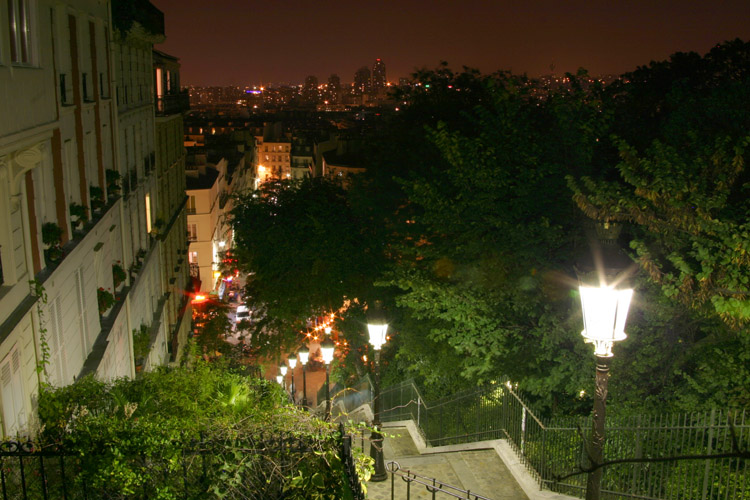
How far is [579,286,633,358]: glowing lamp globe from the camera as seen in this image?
6277 millimetres

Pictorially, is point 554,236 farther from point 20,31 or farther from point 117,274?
→ point 20,31

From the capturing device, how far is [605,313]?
20.7ft

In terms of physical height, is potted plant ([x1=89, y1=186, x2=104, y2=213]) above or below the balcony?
below

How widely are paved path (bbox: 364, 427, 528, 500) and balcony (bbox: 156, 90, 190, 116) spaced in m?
17.8

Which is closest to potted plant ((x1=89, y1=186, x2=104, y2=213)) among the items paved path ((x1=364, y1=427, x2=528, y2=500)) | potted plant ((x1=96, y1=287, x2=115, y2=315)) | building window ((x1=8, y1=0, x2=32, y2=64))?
potted plant ((x1=96, y1=287, x2=115, y2=315))

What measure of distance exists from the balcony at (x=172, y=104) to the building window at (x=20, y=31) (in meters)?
16.4

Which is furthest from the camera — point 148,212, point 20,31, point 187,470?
point 148,212

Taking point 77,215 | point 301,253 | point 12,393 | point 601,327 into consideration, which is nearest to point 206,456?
point 12,393

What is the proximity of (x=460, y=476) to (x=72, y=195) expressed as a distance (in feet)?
29.3

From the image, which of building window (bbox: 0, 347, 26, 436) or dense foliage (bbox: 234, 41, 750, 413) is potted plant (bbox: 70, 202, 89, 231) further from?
dense foliage (bbox: 234, 41, 750, 413)

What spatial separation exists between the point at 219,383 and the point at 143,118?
48.1 feet

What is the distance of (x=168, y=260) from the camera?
28578 mm

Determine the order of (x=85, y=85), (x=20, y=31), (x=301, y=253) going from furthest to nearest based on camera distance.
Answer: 1. (x=301, y=253)
2. (x=85, y=85)
3. (x=20, y=31)

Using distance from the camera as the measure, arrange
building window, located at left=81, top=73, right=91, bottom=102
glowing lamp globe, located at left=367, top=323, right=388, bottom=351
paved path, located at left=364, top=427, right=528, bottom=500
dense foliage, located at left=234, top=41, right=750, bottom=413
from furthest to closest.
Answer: building window, located at left=81, top=73, right=91, bottom=102 < glowing lamp globe, located at left=367, top=323, right=388, bottom=351 < dense foliage, located at left=234, top=41, right=750, bottom=413 < paved path, located at left=364, top=427, right=528, bottom=500
